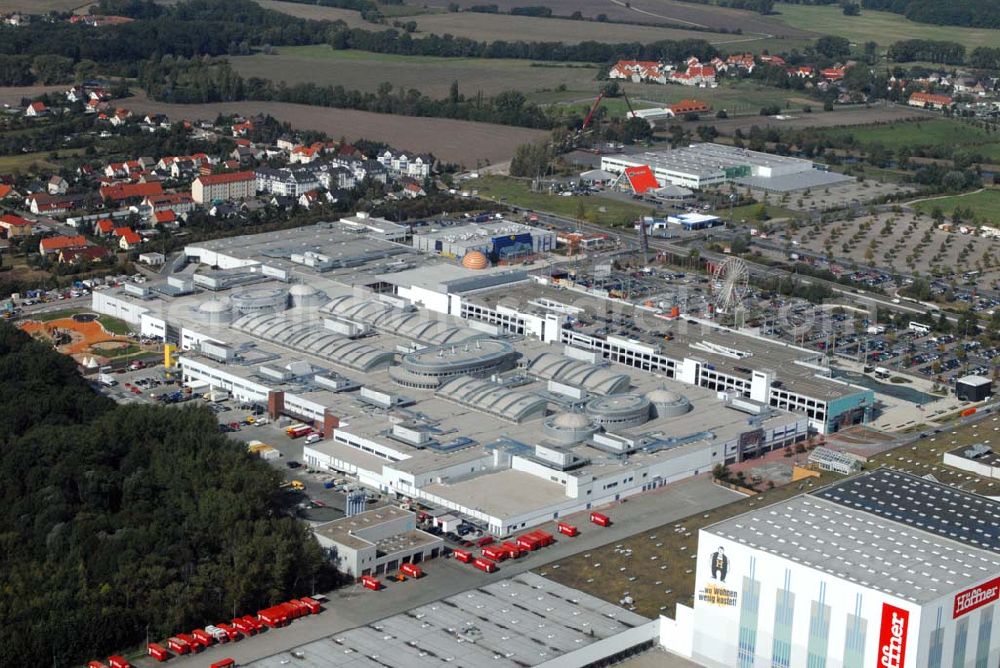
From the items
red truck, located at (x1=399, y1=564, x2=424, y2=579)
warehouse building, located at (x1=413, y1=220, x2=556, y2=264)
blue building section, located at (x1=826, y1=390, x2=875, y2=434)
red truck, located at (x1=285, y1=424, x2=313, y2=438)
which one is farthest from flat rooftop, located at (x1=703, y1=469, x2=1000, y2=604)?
warehouse building, located at (x1=413, y1=220, x2=556, y2=264)

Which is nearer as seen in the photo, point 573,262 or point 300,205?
point 573,262

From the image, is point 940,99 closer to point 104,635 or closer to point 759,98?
point 759,98

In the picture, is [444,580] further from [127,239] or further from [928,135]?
[928,135]

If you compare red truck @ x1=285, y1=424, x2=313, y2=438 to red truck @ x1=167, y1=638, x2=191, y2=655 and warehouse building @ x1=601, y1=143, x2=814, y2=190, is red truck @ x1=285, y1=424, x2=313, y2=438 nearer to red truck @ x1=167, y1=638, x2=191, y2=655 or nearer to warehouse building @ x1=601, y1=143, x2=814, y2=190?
red truck @ x1=167, y1=638, x2=191, y2=655

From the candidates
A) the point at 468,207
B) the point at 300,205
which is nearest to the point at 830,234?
the point at 468,207

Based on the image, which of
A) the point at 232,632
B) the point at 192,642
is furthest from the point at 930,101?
the point at 192,642
